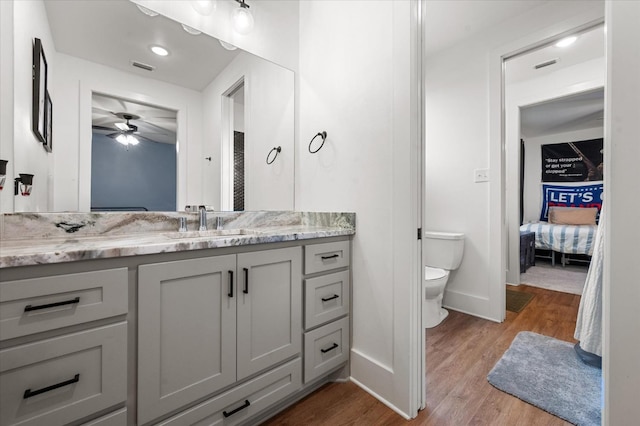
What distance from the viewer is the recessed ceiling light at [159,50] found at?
4.73 ft

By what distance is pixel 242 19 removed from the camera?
5.58 feet

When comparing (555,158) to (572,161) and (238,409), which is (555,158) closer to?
(572,161)

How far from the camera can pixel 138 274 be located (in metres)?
0.88

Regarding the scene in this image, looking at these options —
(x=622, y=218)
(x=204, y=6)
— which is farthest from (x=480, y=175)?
(x=204, y=6)

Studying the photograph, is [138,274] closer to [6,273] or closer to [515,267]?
[6,273]

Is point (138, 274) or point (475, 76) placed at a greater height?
point (475, 76)

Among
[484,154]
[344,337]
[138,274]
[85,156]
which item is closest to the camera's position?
[138,274]

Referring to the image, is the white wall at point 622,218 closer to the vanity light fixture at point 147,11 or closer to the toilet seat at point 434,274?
the toilet seat at point 434,274

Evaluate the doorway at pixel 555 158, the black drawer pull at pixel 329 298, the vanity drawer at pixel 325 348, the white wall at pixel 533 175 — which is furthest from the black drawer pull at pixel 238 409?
the white wall at pixel 533 175

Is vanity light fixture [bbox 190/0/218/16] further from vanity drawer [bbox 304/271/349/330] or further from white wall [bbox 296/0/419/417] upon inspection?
vanity drawer [bbox 304/271/349/330]

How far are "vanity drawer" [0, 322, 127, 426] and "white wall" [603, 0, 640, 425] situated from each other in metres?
1.58

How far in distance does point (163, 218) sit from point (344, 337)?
1.16 metres

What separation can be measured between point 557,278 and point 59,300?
481 cm

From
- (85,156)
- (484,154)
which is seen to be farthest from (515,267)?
(85,156)
